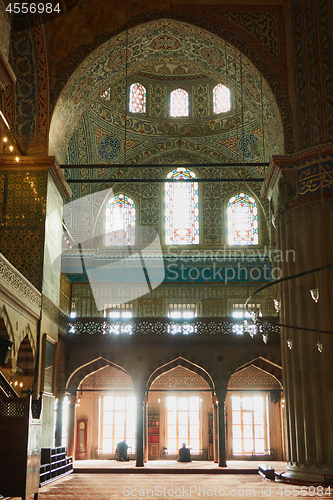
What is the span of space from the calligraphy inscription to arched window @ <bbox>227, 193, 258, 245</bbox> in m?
7.16

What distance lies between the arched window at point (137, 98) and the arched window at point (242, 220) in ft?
13.8

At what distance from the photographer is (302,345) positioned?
8906 mm

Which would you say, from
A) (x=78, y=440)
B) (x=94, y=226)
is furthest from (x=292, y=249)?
(x=78, y=440)

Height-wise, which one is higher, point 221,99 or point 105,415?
point 221,99

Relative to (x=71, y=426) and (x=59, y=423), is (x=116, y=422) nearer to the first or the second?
(x=71, y=426)

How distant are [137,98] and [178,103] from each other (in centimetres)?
136

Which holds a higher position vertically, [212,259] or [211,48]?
[211,48]

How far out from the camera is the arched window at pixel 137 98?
17.4 meters

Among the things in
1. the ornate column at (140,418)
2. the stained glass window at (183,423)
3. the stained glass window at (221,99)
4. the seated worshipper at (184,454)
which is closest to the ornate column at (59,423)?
the ornate column at (140,418)

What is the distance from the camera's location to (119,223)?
17.3 m

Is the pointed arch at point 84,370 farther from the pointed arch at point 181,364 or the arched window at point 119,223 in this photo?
the arched window at point 119,223

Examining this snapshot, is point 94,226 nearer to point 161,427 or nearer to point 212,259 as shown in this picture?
point 212,259

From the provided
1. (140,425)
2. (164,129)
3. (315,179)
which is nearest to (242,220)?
(164,129)

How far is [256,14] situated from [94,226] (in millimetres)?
8142
